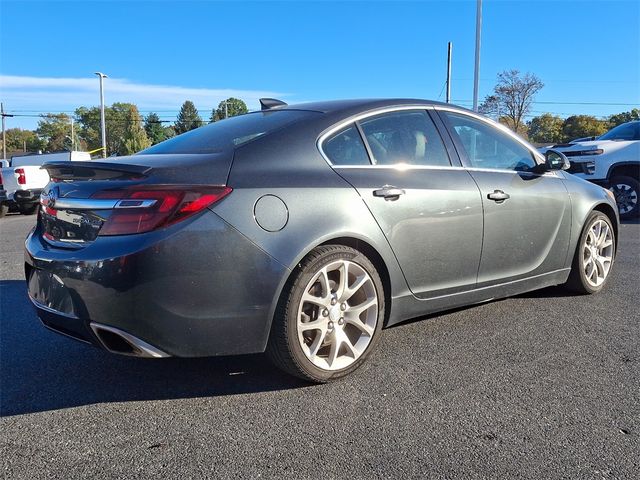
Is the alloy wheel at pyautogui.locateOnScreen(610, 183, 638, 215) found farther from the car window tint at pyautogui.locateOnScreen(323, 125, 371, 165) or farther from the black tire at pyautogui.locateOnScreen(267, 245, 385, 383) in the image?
the black tire at pyautogui.locateOnScreen(267, 245, 385, 383)

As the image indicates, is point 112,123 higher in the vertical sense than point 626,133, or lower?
higher

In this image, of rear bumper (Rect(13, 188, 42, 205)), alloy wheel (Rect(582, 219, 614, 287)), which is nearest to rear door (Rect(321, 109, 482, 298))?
alloy wheel (Rect(582, 219, 614, 287))

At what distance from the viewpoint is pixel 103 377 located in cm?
321

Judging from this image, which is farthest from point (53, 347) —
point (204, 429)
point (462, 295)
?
point (462, 295)

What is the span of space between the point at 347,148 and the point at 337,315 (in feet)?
3.24

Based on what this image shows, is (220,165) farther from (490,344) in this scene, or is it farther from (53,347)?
(490,344)

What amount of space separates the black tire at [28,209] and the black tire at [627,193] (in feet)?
44.4

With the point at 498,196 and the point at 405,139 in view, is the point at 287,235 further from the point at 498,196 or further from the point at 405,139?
the point at 498,196

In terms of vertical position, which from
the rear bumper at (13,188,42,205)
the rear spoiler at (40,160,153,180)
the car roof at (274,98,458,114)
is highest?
the car roof at (274,98,458,114)

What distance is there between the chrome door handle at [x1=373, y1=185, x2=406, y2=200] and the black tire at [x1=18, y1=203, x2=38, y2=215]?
1374 cm

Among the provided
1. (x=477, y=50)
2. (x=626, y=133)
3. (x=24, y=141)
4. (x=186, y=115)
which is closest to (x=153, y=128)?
(x=186, y=115)

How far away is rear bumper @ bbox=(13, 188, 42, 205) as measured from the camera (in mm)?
13961

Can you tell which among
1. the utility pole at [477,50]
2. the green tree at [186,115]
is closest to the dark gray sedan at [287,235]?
the utility pole at [477,50]

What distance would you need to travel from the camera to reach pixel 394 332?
396 cm
